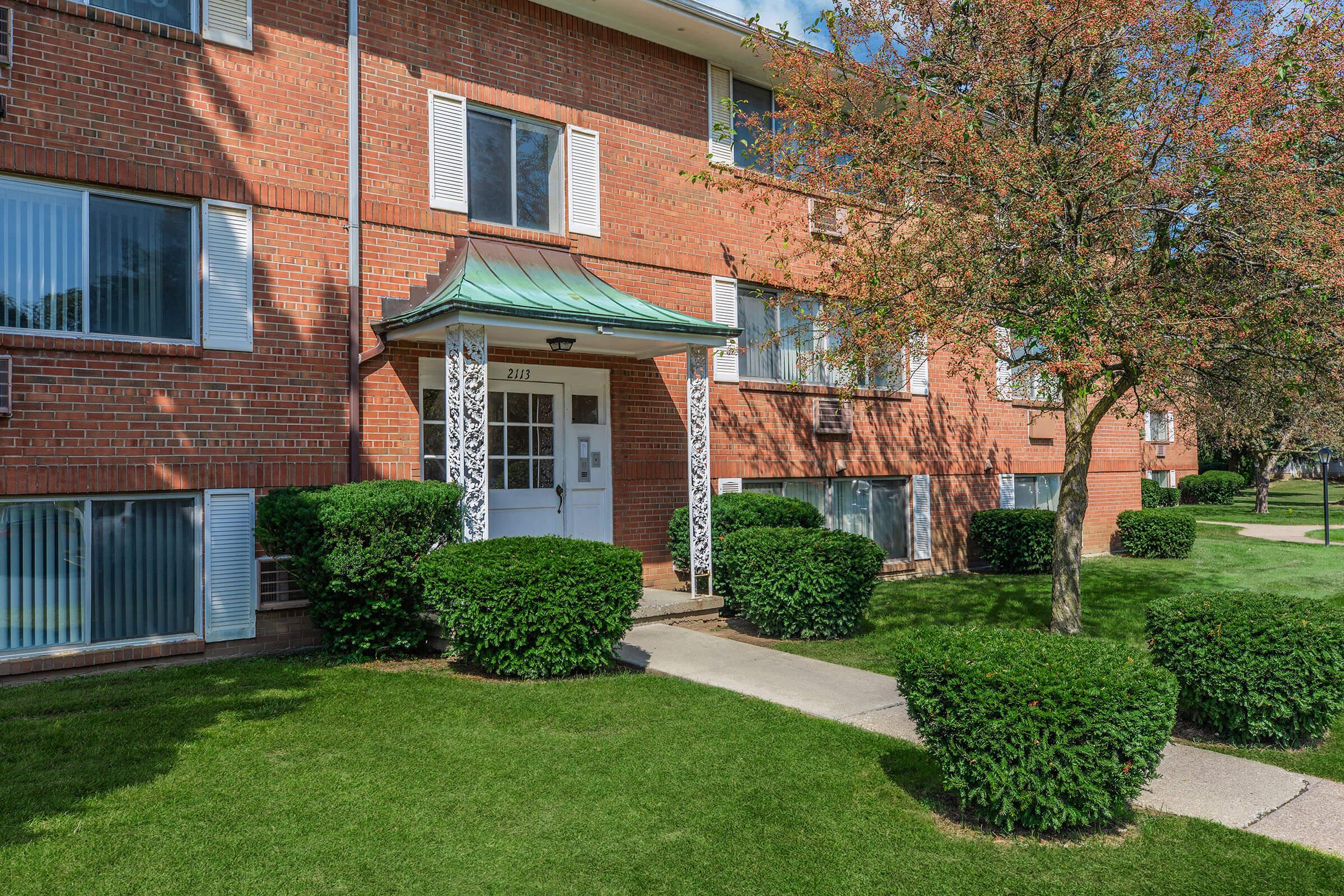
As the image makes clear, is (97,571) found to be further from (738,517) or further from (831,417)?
(831,417)

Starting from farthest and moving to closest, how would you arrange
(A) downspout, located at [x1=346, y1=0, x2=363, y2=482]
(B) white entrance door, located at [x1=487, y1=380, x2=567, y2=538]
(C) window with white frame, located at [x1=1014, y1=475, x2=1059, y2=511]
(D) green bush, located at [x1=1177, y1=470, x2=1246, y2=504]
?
1. (D) green bush, located at [x1=1177, y1=470, x2=1246, y2=504]
2. (C) window with white frame, located at [x1=1014, y1=475, x2=1059, y2=511]
3. (B) white entrance door, located at [x1=487, y1=380, x2=567, y2=538]
4. (A) downspout, located at [x1=346, y1=0, x2=363, y2=482]

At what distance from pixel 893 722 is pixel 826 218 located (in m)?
6.13

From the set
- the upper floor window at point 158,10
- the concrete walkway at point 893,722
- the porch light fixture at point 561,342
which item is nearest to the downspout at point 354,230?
the upper floor window at point 158,10

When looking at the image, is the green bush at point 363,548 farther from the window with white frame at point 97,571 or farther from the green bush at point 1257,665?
the green bush at point 1257,665

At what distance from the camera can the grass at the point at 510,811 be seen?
12.3ft

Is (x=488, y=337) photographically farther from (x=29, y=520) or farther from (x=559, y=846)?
(x=559, y=846)

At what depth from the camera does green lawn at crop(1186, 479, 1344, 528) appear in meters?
25.4

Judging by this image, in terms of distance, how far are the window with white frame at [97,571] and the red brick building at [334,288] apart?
2 cm

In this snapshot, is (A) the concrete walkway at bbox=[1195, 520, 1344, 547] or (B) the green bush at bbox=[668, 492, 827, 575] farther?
(A) the concrete walkway at bbox=[1195, 520, 1344, 547]

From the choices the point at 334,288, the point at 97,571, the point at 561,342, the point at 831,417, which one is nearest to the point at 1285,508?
the point at 831,417

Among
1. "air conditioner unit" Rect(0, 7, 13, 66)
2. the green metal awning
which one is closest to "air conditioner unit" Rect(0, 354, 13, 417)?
"air conditioner unit" Rect(0, 7, 13, 66)

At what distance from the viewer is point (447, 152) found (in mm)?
9328

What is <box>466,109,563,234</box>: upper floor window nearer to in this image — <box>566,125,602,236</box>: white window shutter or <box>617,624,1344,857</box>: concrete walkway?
<box>566,125,602,236</box>: white window shutter

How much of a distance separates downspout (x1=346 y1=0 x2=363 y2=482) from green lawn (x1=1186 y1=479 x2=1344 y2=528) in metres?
21.8
